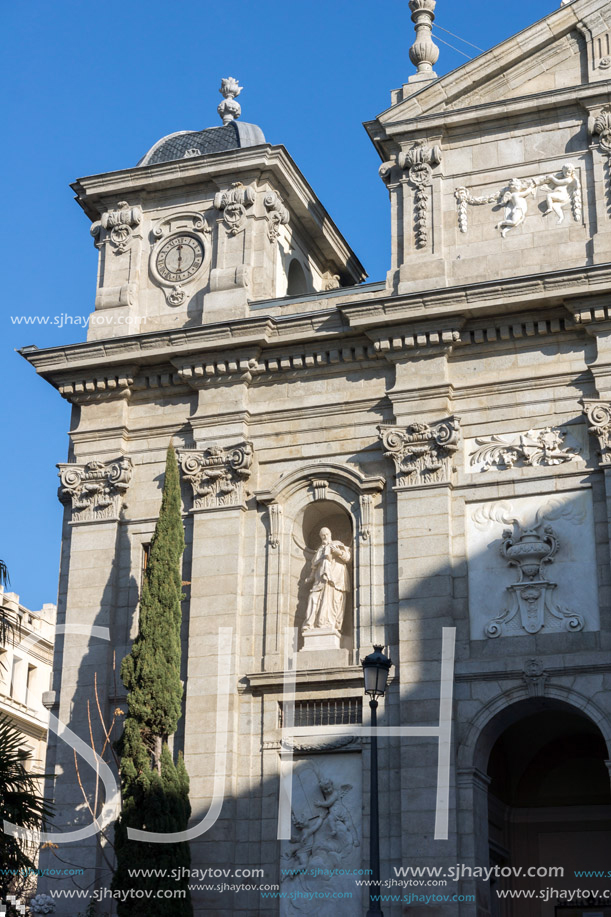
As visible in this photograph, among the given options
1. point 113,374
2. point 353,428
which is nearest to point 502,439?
point 353,428

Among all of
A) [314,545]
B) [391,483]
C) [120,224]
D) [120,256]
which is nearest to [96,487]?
[314,545]

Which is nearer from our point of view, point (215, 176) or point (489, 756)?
point (489, 756)

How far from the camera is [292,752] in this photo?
22.2 metres

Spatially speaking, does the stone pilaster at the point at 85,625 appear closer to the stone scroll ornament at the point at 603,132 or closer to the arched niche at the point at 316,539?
the arched niche at the point at 316,539

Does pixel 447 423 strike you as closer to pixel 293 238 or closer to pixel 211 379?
pixel 211 379

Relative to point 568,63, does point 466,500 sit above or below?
below

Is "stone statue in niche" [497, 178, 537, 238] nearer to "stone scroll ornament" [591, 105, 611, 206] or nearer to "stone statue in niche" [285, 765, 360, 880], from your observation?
"stone scroll ornament" [591, 105, 611, 206]

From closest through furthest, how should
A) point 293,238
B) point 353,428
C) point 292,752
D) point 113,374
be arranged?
1. point 292,752
2. point 353,428
3. point 113,374
4. point 293,238

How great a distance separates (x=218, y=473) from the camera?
79.3ft

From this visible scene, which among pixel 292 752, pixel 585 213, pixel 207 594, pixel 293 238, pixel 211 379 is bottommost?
pixel 292 752

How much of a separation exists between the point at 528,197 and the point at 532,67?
2.53 m

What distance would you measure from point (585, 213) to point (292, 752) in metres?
10.4

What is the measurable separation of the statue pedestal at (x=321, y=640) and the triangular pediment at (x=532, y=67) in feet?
30.4

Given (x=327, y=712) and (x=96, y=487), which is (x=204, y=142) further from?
(x=327, y=712)
